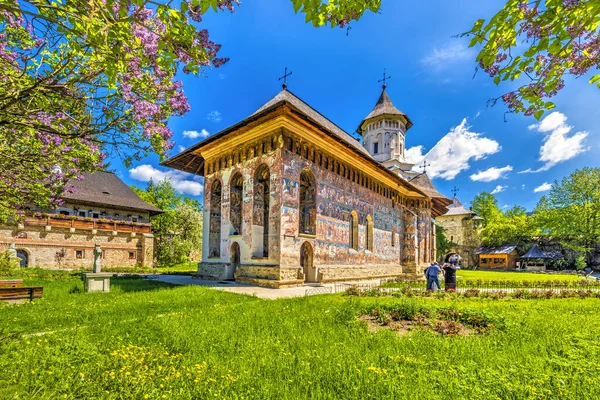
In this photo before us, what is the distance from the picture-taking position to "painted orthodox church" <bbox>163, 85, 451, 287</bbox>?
13.6 meters

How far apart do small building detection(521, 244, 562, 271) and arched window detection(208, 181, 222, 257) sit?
44.8 meters

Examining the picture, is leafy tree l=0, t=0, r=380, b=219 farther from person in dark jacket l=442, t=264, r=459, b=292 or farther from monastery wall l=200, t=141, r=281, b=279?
person in dark jacket l=442, t=264, r=459, b=292

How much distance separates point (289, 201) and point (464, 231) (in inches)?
1934

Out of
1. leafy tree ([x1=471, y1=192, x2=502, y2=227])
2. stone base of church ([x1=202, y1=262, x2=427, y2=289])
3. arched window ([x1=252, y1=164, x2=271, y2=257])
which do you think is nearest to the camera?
stone base of church ([x1=202, y1=262, x2=427, y2=289])

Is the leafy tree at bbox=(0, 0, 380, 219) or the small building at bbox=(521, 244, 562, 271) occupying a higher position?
the leafy tree at bbox=(0, 0, 380, 219)

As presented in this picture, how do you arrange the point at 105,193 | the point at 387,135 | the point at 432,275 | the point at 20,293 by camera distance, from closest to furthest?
the point at 20,293 < the point at 432,275 < the point at 105,193 < the point at 387,135

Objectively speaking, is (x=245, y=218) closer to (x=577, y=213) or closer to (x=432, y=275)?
(x=432, y=275)

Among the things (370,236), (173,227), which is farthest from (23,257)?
(370,236)

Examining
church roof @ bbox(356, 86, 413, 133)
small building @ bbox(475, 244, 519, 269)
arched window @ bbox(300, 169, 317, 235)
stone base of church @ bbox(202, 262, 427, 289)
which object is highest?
church roof @ bbox(356, 86, 413, 133)

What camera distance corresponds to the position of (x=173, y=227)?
34906 mm

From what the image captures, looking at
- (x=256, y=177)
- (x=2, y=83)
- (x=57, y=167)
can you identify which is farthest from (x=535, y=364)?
(x=256, y=177)

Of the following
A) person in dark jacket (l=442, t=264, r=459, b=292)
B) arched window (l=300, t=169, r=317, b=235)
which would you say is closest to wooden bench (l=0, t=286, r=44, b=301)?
arched window (l=300, t=169, r=317, b=235)

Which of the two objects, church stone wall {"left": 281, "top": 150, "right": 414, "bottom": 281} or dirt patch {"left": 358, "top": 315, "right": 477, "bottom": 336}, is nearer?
dirt patch {"left": 358, "top": 315, "right": 477, "bottom": 336}

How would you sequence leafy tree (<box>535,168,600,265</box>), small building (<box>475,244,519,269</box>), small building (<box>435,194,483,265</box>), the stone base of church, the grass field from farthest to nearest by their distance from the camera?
1. small building (<box>435,194,483,265</box>)
2. small building (<box>475,244,519,269</box>)
3. leafy tree (<box>535,168,600,265</box>)
4. the stone base of church
5. the grass field
